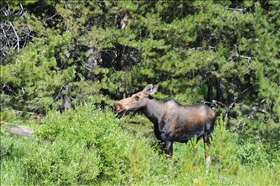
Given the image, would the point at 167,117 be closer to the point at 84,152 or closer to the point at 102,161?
the point at 102,161

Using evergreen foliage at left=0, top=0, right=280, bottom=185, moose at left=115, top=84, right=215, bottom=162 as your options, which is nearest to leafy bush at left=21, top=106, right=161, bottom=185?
moose at left=115, top=84, right=215, bottom=162

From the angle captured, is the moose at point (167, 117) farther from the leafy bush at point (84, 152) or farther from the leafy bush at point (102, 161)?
the leafy bush at point (84, 152)

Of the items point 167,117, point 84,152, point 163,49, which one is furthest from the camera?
point 163,49

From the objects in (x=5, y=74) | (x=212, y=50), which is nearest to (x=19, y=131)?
(x=5, y=74)

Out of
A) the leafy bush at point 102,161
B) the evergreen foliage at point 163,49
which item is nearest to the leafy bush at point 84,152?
the leafy bush at point 102,161

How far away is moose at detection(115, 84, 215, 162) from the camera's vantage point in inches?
376

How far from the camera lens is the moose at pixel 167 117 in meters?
9.54

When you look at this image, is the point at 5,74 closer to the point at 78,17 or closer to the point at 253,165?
the point at 253,165

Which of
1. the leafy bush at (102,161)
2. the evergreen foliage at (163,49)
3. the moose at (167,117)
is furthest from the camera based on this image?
the evergreen foliage at (163,49)

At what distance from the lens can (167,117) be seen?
380 inches

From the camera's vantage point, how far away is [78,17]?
1473cm

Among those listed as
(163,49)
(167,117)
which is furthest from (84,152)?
(163,49)

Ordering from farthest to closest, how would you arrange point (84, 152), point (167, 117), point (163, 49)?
point (163, 49)
point (167, 117)
point (84, 152)

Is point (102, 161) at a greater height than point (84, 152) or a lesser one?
lesser
